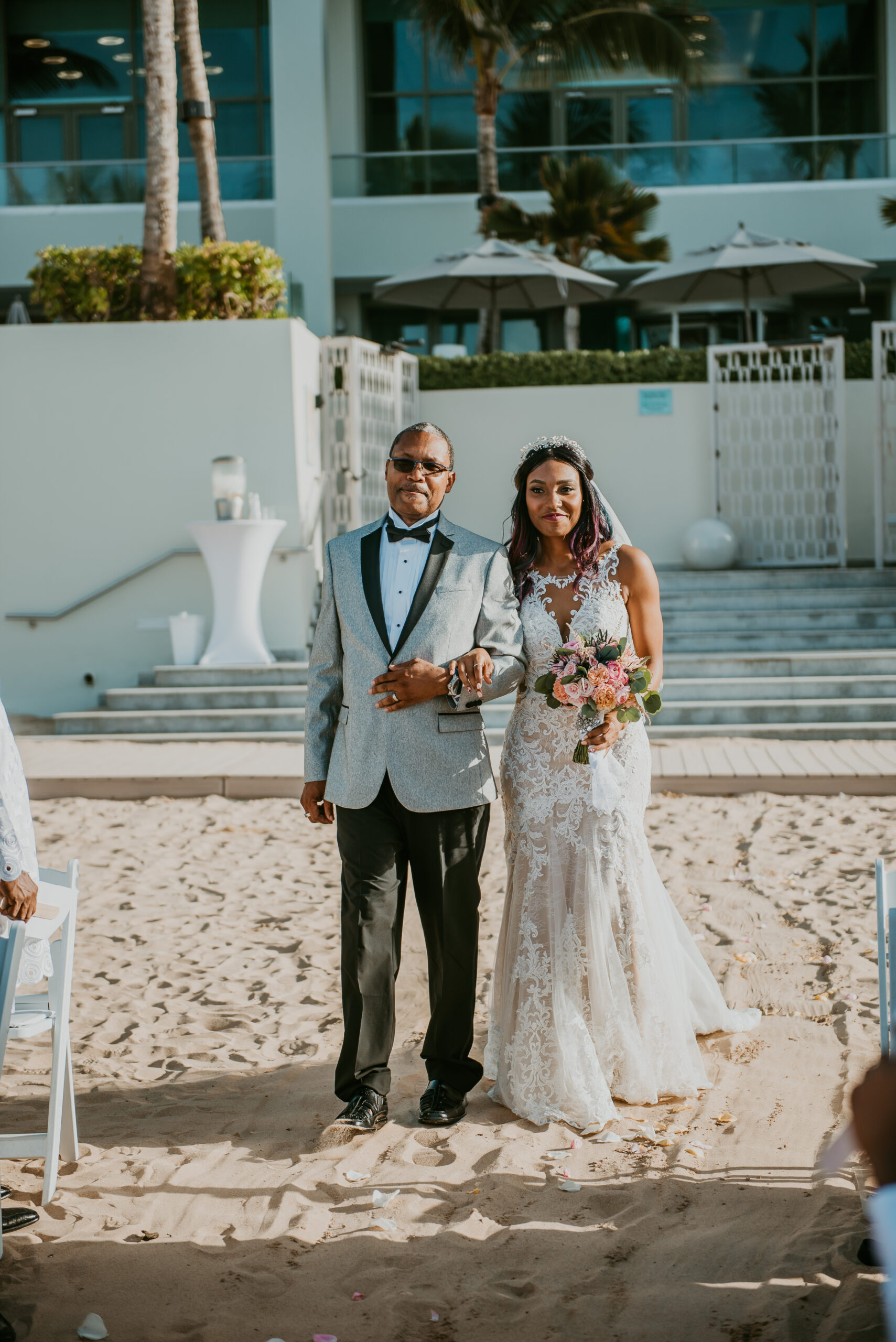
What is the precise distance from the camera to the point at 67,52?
20141 mm

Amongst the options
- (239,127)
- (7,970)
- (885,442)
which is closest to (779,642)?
(885,442)

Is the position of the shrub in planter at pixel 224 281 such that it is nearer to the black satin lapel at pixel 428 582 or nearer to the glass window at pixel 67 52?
the black satin lapel at pixel 428 582

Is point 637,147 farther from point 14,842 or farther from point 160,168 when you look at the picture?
point 14,842

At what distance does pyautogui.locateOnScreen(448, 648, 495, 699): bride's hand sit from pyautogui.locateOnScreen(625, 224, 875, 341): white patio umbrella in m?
10.7

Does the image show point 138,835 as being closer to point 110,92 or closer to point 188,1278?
point 188,1278

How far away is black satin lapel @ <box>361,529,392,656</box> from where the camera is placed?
3.52 meters

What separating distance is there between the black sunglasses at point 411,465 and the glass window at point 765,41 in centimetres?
1869

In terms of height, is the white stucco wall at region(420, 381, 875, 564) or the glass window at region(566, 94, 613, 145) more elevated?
the glass window at region(566, 94, 613, 145)

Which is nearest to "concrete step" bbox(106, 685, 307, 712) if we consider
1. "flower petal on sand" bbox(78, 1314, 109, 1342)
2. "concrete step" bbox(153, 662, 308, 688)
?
"concrete step" bbox(153, 662, 308, 688)

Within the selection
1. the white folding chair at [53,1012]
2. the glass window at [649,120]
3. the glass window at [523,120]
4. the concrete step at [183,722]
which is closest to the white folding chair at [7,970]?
the white folding chair at [53,1012]

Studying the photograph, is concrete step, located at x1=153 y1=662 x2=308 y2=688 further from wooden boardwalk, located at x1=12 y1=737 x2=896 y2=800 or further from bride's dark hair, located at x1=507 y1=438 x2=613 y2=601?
bride's dark hair, located at x1=507 y1=438 x2=613 y2=601

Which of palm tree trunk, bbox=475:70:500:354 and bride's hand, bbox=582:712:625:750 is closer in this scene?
bride's hand, bbox=582:712:625:750

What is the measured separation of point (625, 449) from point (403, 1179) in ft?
36.1

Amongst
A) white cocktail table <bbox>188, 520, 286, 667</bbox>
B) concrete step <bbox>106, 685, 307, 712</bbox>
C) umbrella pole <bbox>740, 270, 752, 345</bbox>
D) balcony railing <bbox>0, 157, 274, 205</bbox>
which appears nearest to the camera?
concrete step <bbox>106, 685, 307, 712</bbox>
